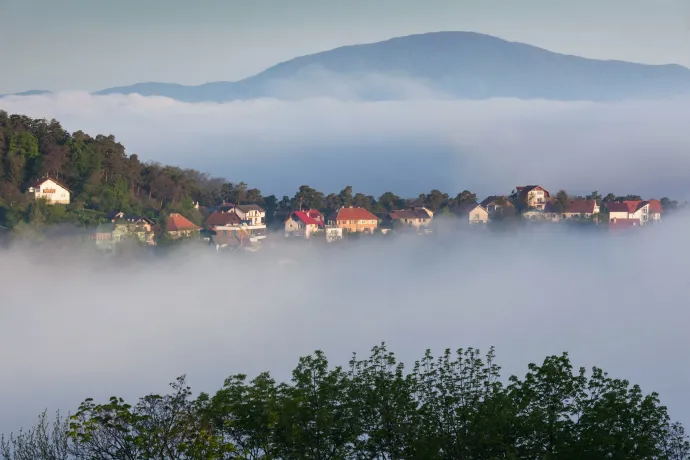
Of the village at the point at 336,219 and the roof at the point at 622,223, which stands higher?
the village at the point at 336,219

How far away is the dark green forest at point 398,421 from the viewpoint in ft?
52.1

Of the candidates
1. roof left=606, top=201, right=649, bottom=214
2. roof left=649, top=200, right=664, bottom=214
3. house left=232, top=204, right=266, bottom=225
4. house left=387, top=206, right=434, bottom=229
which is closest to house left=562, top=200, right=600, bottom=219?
roof left=606, top=201, right=649, bottom=214

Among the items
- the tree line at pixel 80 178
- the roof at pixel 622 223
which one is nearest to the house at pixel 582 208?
the roof at pixel 622 223

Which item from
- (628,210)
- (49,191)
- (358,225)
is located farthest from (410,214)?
(49,191)

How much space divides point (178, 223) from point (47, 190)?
31.6ft

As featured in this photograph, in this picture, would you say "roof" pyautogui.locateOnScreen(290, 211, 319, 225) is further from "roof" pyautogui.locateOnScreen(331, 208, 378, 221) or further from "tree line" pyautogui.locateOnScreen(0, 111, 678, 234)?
"tree line" pyautogui.locateOnScreen(0, 111, 678, 234)

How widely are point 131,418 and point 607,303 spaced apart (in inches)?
3814

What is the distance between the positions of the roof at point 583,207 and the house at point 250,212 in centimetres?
3045

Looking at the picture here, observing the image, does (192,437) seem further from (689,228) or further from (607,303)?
(689,228)

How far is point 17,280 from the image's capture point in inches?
3460

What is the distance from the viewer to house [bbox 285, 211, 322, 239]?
92812 mm

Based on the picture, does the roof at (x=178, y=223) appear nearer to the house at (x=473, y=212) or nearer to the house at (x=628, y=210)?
the house at (x=473, y=212)

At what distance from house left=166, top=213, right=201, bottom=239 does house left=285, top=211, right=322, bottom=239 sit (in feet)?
36.3

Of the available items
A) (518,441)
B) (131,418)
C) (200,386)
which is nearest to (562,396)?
(518,441)
